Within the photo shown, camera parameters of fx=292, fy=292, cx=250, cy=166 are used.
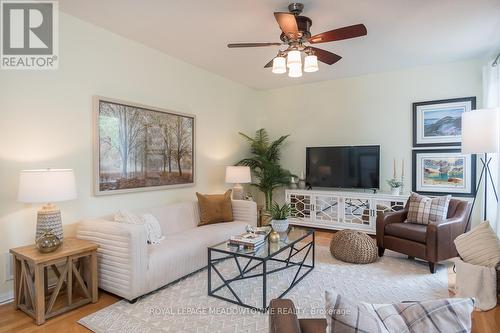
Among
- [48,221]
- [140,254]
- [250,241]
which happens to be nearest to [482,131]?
[250,241]

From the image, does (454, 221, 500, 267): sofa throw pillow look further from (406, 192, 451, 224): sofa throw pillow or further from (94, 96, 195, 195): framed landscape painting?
(94, 96, 195, 195): framed landscape painting

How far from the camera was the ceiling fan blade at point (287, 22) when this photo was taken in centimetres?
232

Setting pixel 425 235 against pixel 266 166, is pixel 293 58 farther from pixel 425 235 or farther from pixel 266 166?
pixel 266 166

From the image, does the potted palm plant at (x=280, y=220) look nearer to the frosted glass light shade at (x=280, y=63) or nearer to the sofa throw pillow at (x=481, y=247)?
the frosted glass light shade at (x=280, y=63)

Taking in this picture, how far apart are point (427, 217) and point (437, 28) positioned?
218 cm

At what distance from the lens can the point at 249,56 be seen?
4121 millimetres

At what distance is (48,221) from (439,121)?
5.21 meters

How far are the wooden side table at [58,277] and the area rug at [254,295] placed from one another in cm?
30

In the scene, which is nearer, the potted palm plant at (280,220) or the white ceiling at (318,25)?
the white ceiling at (318,25)

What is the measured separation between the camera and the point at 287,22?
2414mm

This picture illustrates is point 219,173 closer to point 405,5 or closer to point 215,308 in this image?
point 215,308

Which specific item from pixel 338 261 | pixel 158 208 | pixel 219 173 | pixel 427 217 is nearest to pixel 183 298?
pixel 158 208

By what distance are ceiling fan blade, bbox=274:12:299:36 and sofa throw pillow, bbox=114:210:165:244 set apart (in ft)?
7.59

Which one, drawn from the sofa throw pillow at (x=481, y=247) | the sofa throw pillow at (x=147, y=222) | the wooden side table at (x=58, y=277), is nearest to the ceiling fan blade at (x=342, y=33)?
the sofa throw pillow at (x=481, y=247)
